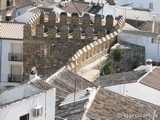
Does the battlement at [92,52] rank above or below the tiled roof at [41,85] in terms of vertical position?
below

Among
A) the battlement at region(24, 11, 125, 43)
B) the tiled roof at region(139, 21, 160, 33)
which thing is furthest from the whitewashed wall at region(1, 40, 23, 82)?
the tiled roof at region(139, 21, 160, 33)

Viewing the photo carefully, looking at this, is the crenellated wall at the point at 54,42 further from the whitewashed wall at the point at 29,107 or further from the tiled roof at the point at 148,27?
the whitewashed wall at the point at 29,107

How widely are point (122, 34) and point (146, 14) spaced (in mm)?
10834

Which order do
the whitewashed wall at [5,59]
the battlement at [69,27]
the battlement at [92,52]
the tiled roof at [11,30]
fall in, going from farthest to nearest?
1. the tiled roof at [11,30]
2. the whitewashed wall at [5,59]
3. the battlement at [69,27]
4. the battlement at [92,52]

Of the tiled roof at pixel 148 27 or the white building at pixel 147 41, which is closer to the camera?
the white building at pixel 147 41

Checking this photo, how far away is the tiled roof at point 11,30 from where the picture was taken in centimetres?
3647

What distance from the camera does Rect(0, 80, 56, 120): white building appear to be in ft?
54.1

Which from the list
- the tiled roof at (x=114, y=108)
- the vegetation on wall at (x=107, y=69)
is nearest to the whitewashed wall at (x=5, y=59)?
the vegetation on wall at (x=107, y=69)

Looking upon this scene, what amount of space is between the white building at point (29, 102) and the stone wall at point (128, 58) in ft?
47.5

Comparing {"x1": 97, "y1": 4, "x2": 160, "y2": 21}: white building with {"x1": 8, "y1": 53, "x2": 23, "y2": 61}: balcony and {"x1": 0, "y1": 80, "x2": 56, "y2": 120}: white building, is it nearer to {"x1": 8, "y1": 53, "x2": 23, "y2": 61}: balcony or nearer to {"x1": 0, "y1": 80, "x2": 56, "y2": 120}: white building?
{"x1": 8, "y1": 53, "x2": 23, "y2": 61}: balcony

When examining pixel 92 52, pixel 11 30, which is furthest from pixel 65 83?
pixel 11 30

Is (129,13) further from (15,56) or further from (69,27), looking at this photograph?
(15,56)

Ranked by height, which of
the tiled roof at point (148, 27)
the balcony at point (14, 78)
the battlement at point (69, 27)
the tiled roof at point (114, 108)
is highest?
the battlement at point (69, 27)

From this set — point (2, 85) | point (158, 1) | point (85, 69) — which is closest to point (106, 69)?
point (85, 69)
